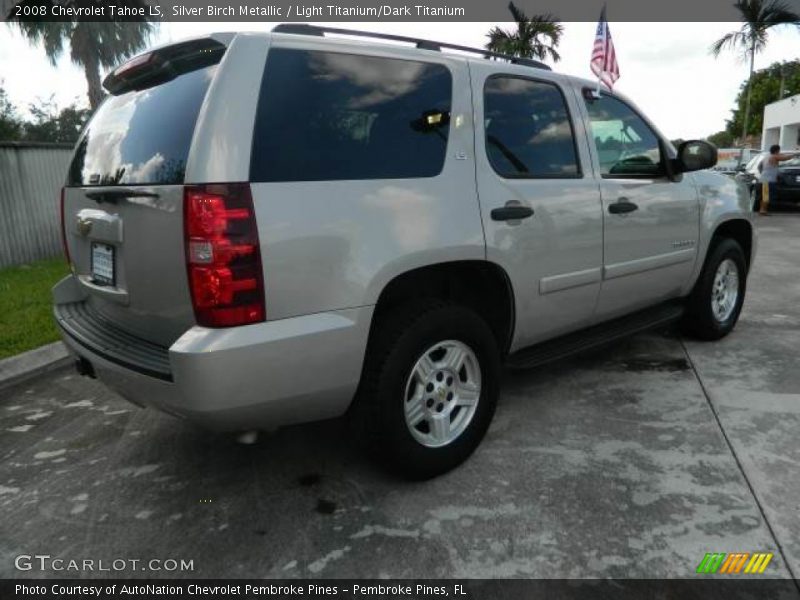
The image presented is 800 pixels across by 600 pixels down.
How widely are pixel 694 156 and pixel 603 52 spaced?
610cm

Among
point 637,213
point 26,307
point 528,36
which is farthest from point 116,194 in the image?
point 528,36

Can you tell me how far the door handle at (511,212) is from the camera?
2789 mm

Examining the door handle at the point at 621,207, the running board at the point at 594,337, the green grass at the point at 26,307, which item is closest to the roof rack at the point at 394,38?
the door handle at the point at 621,207

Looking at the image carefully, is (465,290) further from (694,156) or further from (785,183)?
(785,183)

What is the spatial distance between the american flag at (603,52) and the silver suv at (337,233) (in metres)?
6.49

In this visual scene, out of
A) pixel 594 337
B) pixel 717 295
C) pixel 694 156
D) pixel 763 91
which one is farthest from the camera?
pixel 763 91

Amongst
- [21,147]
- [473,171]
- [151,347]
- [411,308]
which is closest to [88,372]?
[151,347]

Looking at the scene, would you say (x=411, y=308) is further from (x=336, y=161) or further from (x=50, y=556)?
(x=50, y=556)

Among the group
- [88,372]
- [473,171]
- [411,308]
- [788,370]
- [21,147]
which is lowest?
[788,370]

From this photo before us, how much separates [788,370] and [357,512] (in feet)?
10.3

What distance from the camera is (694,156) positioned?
3.89 metres

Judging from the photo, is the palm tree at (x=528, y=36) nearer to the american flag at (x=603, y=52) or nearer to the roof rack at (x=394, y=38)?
the american flag at (x=603, y=52)

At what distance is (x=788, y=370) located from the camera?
400 cm

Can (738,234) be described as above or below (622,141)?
below
